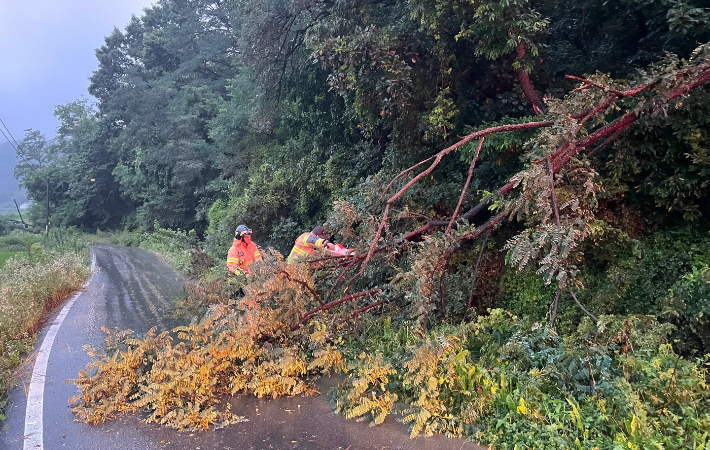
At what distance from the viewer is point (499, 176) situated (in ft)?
25.4

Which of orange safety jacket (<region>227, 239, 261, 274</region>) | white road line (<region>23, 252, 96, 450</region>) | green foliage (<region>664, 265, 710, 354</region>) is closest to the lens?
white road line (<region>23, 252, 96, 450</region>)

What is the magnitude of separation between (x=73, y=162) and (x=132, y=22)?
12387 mm

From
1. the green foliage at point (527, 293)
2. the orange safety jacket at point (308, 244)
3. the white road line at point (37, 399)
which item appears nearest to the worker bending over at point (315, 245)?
the orange safety jacket at point (308, 244)

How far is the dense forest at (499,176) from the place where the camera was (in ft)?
15.6

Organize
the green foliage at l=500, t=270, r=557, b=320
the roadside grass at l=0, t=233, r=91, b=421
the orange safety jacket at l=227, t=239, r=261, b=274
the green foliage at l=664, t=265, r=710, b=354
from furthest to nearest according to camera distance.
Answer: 1. the orange safety jacket at l=227, t=239, r=261, b=274
2. the green foliage at l=500, t=270, r=557, b=320
3. the roadside grass at l=0, t=233, r=91, b=421
4. the green foliage at l=664, t=265, r=710, b=354

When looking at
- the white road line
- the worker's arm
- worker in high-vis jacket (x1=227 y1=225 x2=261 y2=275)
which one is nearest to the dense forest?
the worker's arm

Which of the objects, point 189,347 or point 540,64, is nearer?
point 189,347

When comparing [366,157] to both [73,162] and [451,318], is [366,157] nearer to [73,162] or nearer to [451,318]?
[451,318]

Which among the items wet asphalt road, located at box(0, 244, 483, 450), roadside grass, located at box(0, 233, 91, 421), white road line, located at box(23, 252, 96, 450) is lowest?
wet asphalt road, located at box(0, 244, 483, 450)

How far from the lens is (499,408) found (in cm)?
423

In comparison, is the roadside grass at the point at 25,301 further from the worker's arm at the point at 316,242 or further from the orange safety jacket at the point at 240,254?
the worker's arm at the point at 316,242

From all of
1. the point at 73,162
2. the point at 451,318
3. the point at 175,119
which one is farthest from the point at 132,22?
the point at 451,318

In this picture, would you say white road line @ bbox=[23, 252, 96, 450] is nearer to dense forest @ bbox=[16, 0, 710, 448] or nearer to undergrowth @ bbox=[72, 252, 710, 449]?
undergrowth @ bbox=[72, 252, 710, 449]

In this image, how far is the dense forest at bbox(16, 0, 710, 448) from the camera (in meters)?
4.75
